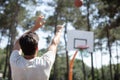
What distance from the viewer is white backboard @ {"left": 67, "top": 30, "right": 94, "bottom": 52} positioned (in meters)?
15.7

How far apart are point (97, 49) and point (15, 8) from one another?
17629 millimetres

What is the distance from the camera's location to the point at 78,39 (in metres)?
15.8

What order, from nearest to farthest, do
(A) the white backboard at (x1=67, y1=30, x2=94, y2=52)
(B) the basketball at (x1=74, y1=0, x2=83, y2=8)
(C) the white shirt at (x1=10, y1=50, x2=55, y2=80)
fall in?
(C) the white shirt at (x1=10, y1=50, x2=55, y2=80) < (B) the basketball at (x1=74, y1=0, x2=83, y2=8) < (A) the white backboard at (x1=67, y1=30, x2=94, y2=52)

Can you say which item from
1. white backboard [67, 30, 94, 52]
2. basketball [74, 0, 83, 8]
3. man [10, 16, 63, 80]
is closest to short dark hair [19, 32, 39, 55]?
man [10, 16, 63, 80]

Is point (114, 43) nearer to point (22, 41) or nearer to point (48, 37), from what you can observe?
point (48, 37)

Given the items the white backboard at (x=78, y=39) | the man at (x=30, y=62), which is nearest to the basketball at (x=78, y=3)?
the white backboard at (x=78, y=39)

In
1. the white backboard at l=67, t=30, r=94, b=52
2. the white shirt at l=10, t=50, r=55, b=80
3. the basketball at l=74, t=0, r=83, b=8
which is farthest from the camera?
the white backboard at l=67, t=30, r=94, b=52

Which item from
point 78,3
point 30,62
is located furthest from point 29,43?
point 78,3

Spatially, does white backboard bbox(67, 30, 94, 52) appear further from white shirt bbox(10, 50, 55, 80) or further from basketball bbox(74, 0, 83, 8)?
white shirt bbox(10, 50, 55, 80)

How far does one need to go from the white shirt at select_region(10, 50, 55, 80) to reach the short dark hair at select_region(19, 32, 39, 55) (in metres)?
0.07

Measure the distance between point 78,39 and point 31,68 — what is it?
13.1 m

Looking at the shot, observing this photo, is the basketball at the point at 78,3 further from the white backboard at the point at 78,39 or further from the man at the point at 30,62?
the man at the point at 30,62

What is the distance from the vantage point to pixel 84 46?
16.0 meters

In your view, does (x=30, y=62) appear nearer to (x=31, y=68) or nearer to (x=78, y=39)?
(x=31, y=68)
